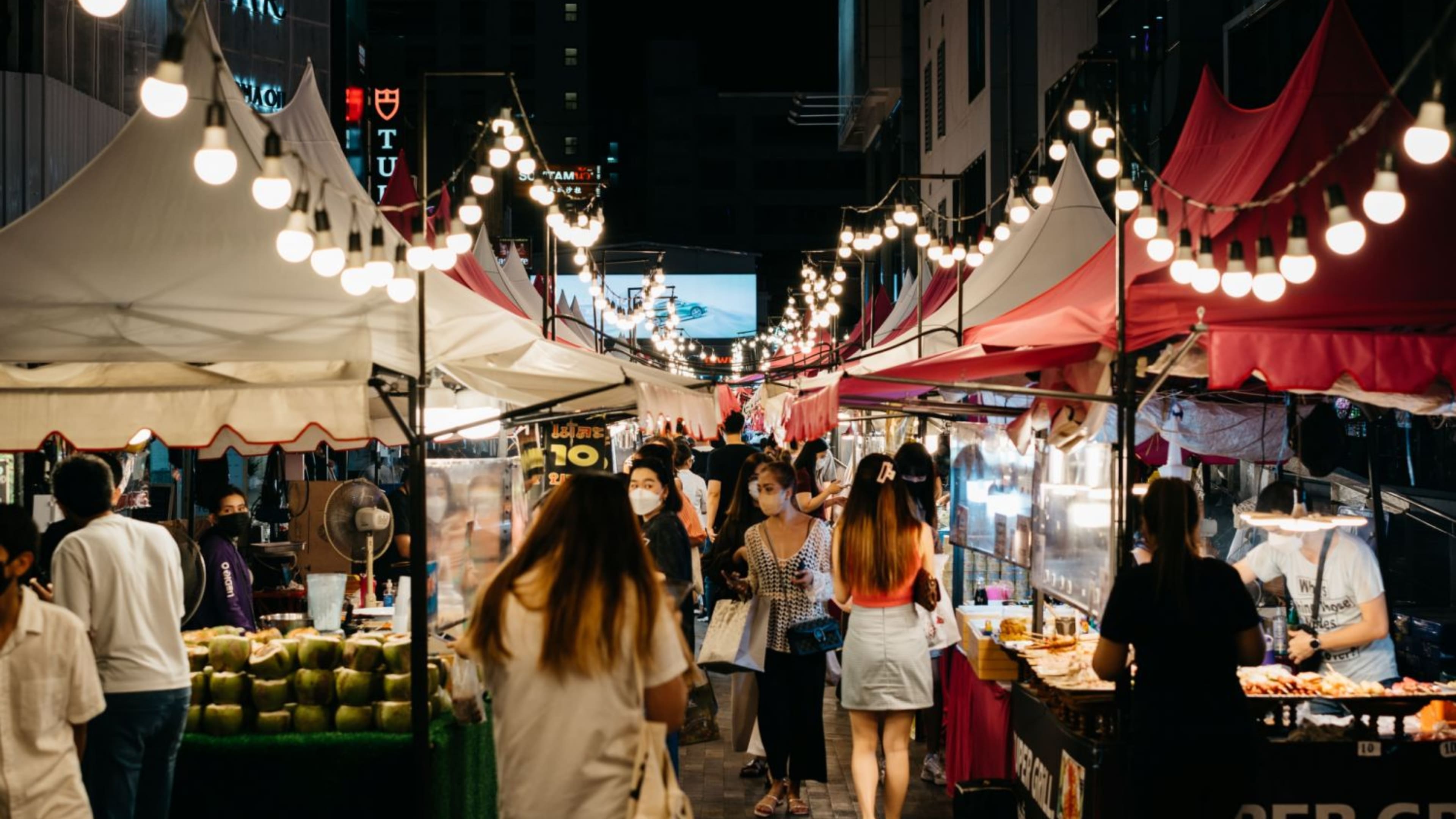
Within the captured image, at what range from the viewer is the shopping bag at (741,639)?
8031 mm

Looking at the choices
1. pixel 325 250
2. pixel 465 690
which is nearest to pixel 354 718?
pixel 465 690

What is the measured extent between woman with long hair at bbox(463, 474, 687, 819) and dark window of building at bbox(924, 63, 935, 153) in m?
33.0

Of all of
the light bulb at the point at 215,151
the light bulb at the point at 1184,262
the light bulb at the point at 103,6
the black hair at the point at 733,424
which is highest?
the light bulb at the point at 103,6

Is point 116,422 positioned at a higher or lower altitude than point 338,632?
higher

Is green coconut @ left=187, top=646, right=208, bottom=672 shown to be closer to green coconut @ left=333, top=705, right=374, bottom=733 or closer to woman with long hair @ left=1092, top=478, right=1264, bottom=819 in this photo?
green coconut @ left=333, top=705, right=374, bottom=733

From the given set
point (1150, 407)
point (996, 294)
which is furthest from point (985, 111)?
point (1150, 407)

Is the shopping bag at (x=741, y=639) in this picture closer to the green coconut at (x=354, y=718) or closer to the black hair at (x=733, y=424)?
the green coconut at (x=354, y=718)

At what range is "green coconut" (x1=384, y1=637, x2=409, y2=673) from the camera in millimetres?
6180

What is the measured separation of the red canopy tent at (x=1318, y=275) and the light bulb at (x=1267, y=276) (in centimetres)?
25

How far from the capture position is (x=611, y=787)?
3.77 metres

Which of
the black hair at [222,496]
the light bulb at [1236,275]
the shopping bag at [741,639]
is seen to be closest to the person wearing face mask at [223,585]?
the black hair at [222,496]

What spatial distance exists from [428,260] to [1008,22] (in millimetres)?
22744

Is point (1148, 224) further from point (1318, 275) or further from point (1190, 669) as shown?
point (1190, 669)

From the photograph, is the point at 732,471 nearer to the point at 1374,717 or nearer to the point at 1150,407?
the point at 1150,407
